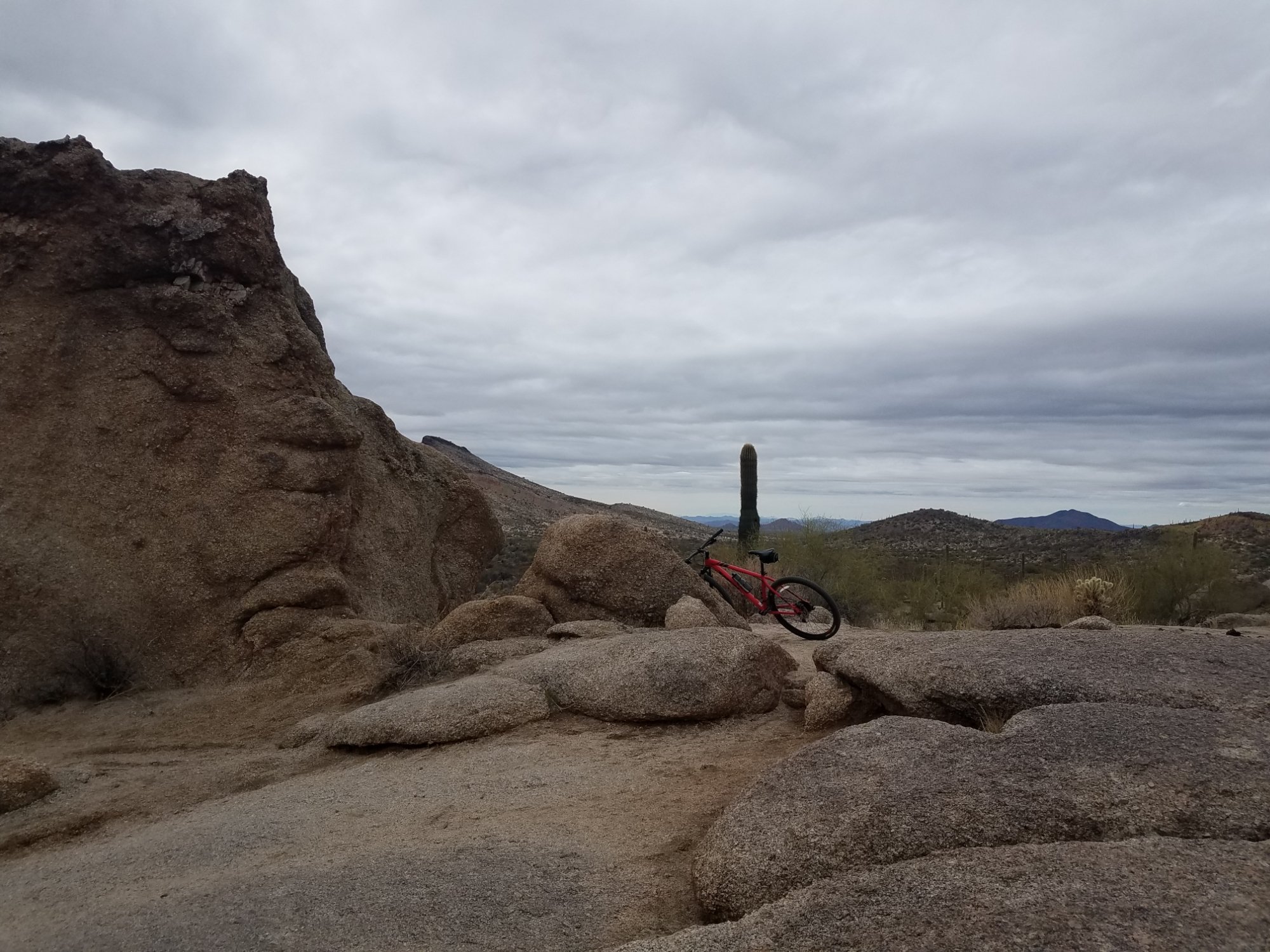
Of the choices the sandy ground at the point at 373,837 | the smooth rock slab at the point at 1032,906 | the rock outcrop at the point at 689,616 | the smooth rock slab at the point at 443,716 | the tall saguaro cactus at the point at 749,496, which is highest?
the tall saguaro cactus at the point at 749,496

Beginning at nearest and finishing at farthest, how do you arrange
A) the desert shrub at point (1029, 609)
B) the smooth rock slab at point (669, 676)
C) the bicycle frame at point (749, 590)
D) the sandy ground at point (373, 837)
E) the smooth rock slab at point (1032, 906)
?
1. the smooth rock slab at point (1032, 906)
2. the sandy ground at point (373, 837)
3. the smooth rock slab at point (669, 676)
4. the bicycle frame at point (749, 590)
5. the desert shrub at point (1029, 609)

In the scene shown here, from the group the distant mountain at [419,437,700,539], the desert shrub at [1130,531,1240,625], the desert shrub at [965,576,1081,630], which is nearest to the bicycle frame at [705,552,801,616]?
the desert shrub at [965,576,1081,630]

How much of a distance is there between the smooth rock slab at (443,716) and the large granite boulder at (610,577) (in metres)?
2.46

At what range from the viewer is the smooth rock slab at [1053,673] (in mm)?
4859

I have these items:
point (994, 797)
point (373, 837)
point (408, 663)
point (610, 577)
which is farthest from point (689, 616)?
point (994, 797)

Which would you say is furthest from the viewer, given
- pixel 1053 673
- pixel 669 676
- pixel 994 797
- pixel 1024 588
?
pixel 1024 588

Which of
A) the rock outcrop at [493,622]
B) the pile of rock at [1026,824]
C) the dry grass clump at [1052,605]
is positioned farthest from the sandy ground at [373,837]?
the dry grass clump at [1052,605]

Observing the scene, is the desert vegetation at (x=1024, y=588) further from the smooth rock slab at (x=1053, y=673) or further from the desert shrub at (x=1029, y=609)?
the smooth rock slab at (x=1053, y=673)

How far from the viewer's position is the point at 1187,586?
15031 mm

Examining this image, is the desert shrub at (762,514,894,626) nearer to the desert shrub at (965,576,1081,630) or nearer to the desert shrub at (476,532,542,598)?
the desert shrub at (965,576,1081,630)

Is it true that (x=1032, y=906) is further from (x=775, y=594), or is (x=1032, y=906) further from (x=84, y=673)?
(x=84, y=673)

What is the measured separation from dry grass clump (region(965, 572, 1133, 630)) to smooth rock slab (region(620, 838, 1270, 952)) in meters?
8.52

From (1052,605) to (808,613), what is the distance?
3.94 metres

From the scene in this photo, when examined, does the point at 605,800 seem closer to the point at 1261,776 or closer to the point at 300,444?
the point at 1261,776
